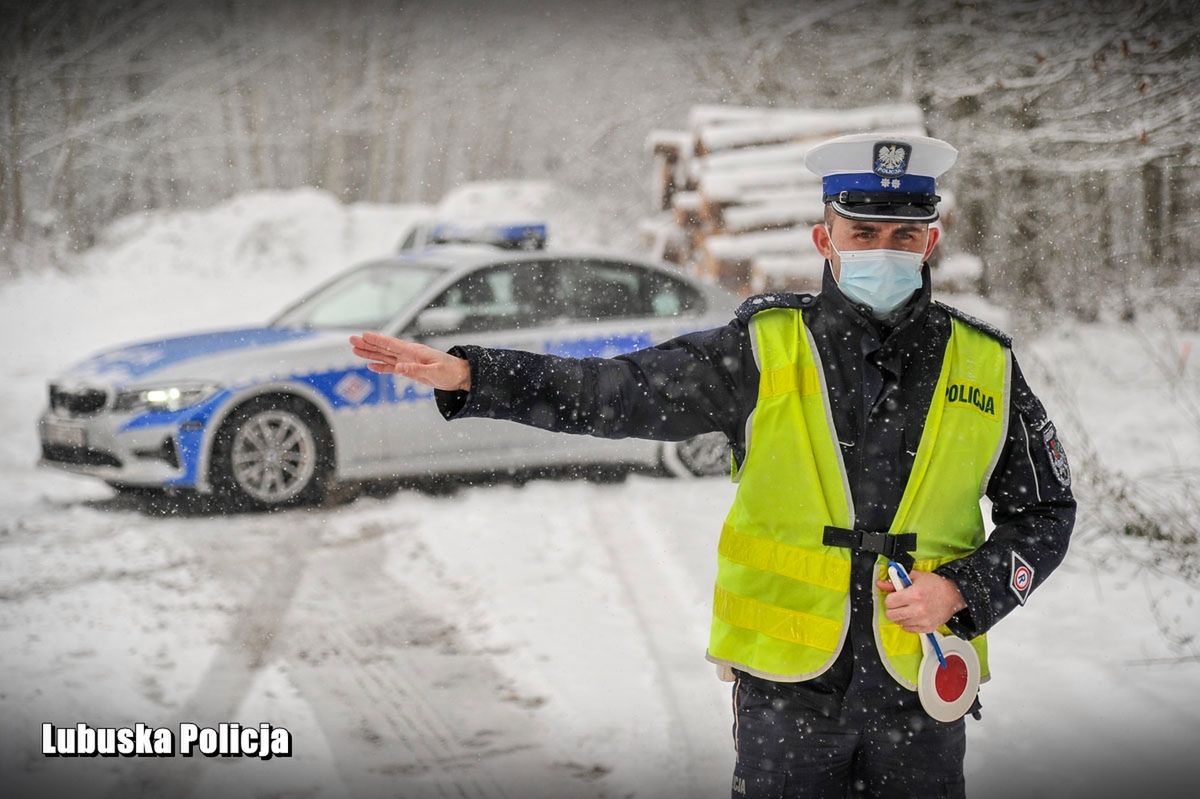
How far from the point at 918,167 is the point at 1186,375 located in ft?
31.1

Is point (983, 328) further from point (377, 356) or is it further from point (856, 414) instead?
point (377, 356)

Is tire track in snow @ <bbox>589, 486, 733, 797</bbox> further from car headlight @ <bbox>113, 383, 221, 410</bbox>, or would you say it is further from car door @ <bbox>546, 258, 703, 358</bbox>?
car headlight @ <bbox>113, 383, 221, 410</bbox>

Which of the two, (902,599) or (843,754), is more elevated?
(902,599)

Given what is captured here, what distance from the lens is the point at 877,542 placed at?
2289 mm

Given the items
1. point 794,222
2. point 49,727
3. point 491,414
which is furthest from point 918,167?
point 794,222

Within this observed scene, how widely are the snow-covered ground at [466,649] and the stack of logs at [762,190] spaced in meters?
3.37

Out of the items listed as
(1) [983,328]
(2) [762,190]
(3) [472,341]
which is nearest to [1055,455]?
(1) [983,328]

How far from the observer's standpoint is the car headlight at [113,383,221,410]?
7.04 m

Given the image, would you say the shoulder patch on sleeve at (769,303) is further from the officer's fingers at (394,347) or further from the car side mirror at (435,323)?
the car side mirror at (435,323)

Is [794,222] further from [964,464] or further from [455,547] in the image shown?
[964,464]

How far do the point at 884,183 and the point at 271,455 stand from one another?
5481mm

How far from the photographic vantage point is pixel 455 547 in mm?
6551

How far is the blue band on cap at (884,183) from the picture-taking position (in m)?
2.38

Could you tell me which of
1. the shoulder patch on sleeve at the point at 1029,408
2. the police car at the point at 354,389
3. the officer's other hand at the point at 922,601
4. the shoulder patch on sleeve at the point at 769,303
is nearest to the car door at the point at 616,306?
the police car at the point at 354,389
